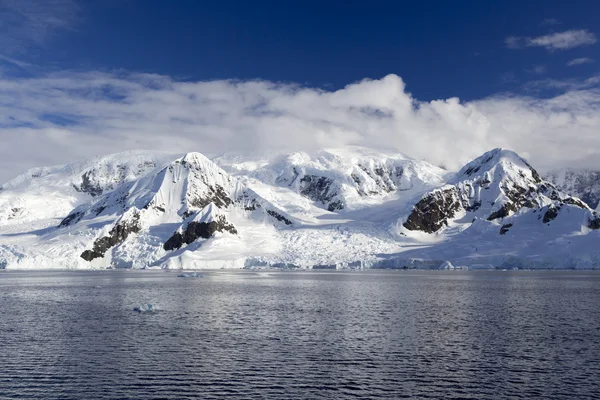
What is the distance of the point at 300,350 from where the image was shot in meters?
45.6

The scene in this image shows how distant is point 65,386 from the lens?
114ft

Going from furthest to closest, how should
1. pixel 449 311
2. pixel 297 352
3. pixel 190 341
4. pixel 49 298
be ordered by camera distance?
pixel 49 298, pixel 449 311, pixel 190 341, pixel 297 352

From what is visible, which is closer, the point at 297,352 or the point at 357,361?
the point at 357,361

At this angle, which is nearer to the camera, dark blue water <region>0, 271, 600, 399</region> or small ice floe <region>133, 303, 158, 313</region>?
dark blue water <region>0, 271, 600, 399</region>

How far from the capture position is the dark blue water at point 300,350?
3444 cm

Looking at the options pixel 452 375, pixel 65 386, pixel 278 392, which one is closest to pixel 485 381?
pixel 452 375

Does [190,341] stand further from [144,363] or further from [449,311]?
[449,311]

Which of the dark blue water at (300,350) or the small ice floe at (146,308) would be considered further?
the small ice floe at (146,308)

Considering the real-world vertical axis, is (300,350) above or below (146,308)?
below

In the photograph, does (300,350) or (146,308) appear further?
(146,308)

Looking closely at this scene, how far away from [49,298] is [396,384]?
6959 centimetres

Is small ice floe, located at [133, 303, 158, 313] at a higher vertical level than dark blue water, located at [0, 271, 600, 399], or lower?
higher

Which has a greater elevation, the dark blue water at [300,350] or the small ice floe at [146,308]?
the small ice floe at [146,308]

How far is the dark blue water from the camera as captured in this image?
3444 centimetres
